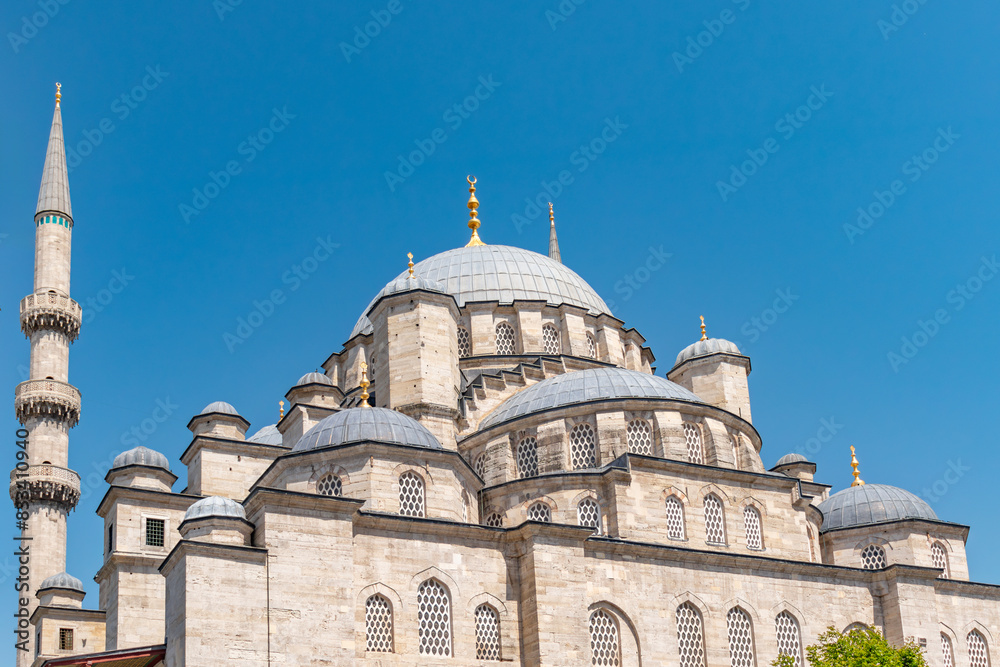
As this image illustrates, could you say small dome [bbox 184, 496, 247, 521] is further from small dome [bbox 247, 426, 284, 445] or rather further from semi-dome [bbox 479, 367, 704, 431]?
small dome [bbox 247, 426, 284, 445]

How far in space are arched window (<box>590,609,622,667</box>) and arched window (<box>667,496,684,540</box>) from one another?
2641 mm

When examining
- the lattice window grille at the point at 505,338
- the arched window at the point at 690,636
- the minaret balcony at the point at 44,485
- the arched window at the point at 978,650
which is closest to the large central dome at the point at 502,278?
the lattice window grille at the point at 505,338

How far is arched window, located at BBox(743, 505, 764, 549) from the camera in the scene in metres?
22.7

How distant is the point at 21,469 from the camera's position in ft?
96.1

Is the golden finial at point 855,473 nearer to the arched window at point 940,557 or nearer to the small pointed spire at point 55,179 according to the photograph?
the arched window at point 940,557

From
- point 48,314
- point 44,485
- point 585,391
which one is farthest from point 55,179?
point 585,391

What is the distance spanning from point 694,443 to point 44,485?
53.8 ft

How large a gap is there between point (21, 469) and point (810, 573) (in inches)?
772

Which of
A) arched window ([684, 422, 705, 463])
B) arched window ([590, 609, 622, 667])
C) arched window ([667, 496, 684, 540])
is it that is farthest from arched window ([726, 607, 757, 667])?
arched window ([684, 422, 705, 463])

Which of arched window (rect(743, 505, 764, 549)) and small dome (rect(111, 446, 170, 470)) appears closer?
arched window (rect(743, 505, 764, 549))

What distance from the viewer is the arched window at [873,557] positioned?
81.9 feet

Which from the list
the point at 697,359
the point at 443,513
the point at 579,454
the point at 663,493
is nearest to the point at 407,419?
the point at 443,513

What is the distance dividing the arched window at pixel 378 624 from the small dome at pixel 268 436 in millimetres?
10438

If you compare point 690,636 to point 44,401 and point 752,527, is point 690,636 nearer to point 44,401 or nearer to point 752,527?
point 752,527
